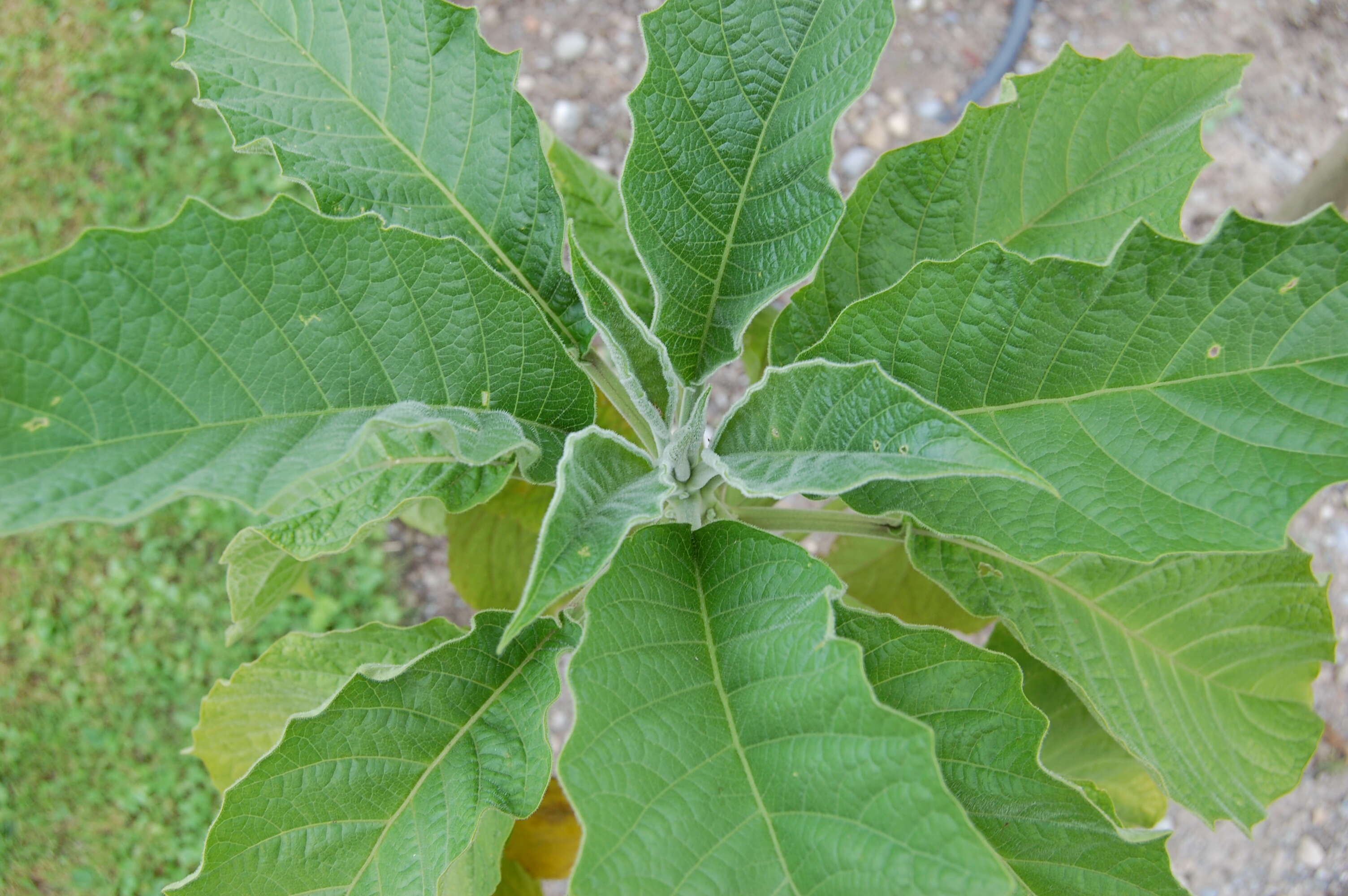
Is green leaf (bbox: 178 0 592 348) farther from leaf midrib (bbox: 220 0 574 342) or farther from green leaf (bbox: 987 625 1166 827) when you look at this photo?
green leaf (bbox: 987 625 1166 827)

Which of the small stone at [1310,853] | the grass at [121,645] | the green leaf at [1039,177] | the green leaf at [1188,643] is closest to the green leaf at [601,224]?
the green leaf at [1039,177]

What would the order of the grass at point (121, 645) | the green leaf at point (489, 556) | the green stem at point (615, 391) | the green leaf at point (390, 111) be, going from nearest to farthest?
the green leaf at point (390, 111) → the green stem at point (615, 391) → the green leaf at point (489, 556) → the grass at point (121, 645)

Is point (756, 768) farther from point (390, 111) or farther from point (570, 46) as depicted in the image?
point (570, 46)

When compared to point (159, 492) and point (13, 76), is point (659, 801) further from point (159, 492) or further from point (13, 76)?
point (13, 76)

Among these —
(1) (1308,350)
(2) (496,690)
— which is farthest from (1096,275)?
(2) (496,690)

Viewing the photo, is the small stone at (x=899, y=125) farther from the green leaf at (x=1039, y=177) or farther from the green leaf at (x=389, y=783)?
the green leaf at (x=389, y=783)

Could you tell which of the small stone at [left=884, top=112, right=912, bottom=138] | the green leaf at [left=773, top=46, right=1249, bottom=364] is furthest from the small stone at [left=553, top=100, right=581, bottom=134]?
the green leaf at [left=773, top=46, right=1249, bottom=364]
